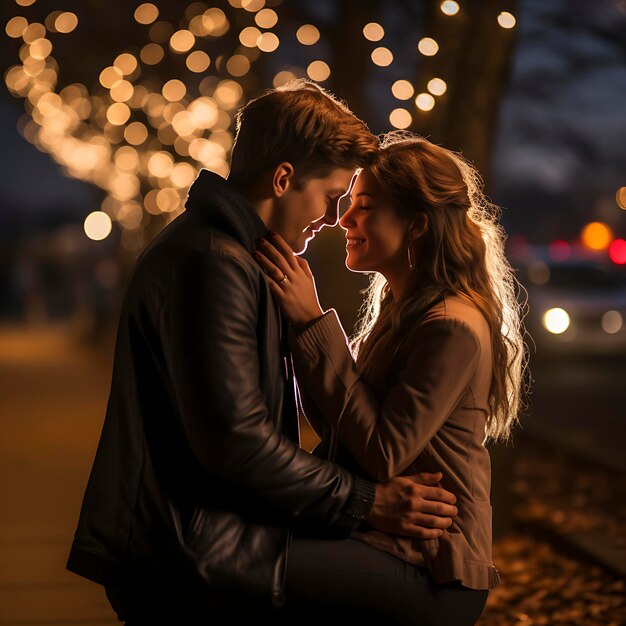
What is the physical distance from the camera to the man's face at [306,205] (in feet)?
9.78

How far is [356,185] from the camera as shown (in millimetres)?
3309

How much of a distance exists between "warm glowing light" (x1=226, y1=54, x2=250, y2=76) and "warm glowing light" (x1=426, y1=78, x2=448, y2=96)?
10.0m

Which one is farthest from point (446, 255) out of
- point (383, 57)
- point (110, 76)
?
point (110, 76)

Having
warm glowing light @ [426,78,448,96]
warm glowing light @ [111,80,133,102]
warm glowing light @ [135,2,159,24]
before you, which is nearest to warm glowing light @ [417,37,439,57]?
warm glowing light @ [426,78,448,96]

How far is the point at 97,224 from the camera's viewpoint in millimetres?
50500

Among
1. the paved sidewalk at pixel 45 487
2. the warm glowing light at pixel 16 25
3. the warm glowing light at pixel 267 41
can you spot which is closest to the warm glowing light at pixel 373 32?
the warm glowing light at pixel 267 41

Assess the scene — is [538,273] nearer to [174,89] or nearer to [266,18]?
[266,18]

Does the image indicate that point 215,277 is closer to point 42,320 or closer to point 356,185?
point 356,185

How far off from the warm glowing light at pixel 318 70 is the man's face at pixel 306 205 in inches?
501

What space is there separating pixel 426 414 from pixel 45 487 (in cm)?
684

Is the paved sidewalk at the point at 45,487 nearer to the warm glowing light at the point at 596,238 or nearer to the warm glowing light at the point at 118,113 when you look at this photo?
the warm glowing light at the point at 118,113

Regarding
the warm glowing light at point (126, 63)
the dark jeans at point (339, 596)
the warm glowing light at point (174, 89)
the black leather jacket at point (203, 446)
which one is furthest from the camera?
the warm glowing light at point (174, 89)

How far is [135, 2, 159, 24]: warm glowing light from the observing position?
1786cm

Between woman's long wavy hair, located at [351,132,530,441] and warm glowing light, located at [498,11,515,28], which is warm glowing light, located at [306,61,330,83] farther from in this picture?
woman's long wavy hair, located at [351,132,530,441]
